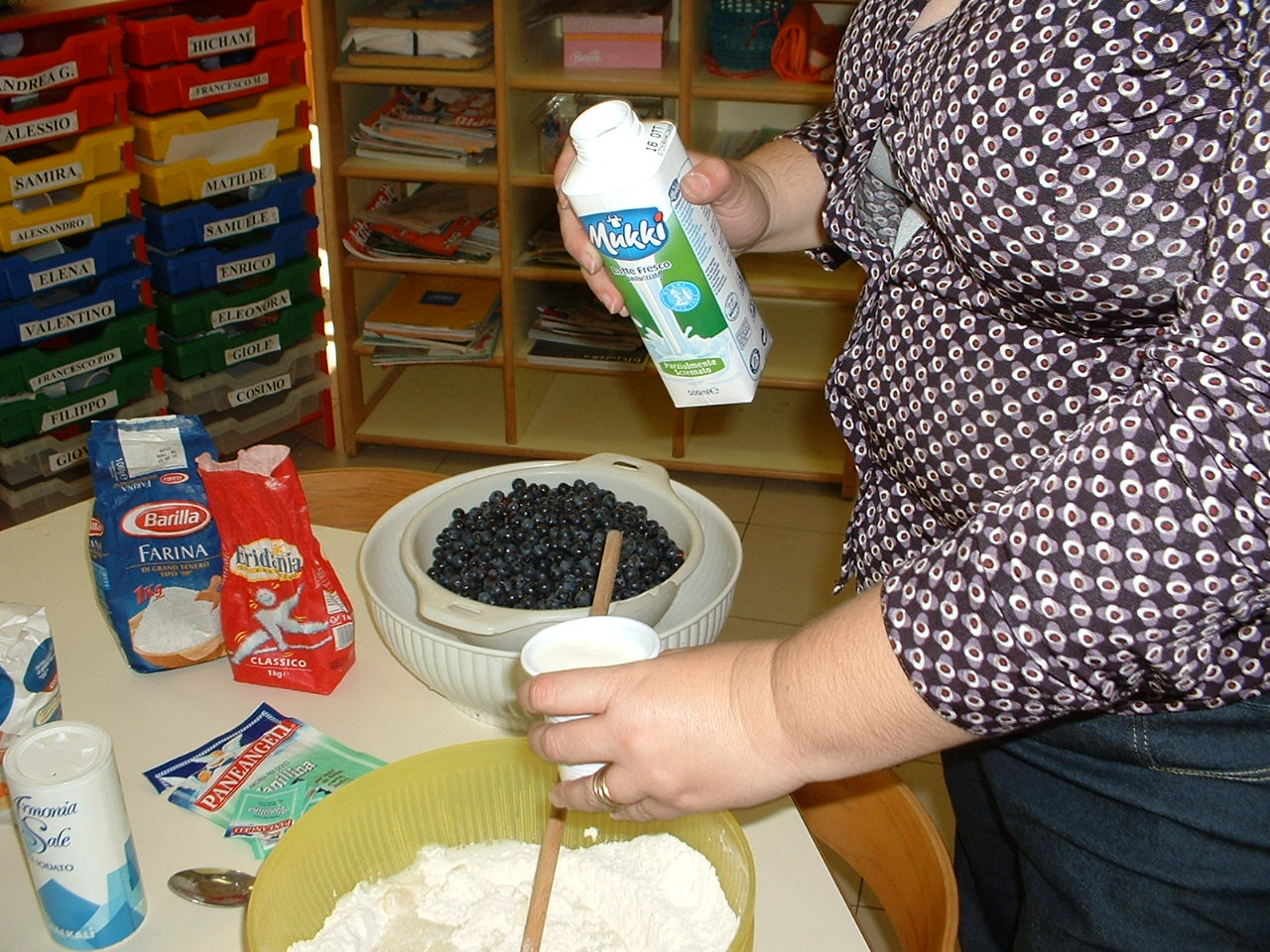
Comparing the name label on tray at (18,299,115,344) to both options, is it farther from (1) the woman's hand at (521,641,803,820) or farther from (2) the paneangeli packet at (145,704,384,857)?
(1) the woman's hand at (521,641,803,820)

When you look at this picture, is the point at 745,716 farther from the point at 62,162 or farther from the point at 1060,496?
the point at 62,162

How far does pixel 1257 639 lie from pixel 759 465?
233cm

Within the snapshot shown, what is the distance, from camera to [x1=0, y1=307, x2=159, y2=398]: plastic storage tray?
8.13 feet

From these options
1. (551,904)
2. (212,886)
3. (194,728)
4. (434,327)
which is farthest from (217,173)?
(551,904)

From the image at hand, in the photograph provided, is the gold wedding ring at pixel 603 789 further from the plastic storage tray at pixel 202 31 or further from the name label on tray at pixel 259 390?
the name label on tray at pixel 259 390

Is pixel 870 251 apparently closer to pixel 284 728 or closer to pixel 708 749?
pixel 708 749

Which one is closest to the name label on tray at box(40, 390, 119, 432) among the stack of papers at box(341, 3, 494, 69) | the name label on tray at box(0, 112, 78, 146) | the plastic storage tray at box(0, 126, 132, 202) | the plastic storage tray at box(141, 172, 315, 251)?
the plastic storage tray at box(141, 172, 315, 251)

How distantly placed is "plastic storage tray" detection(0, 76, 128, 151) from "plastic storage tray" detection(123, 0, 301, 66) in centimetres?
11

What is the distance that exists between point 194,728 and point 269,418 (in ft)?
6.71

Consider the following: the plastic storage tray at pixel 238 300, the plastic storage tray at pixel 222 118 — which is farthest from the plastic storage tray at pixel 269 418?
the plastic storage tray at pixel 222 118

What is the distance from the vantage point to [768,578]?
8.95 feet

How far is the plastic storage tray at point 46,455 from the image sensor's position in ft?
8.43

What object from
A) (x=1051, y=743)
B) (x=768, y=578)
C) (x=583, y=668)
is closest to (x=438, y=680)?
(x=583, y=668)

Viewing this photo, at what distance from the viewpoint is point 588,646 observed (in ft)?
2.92
